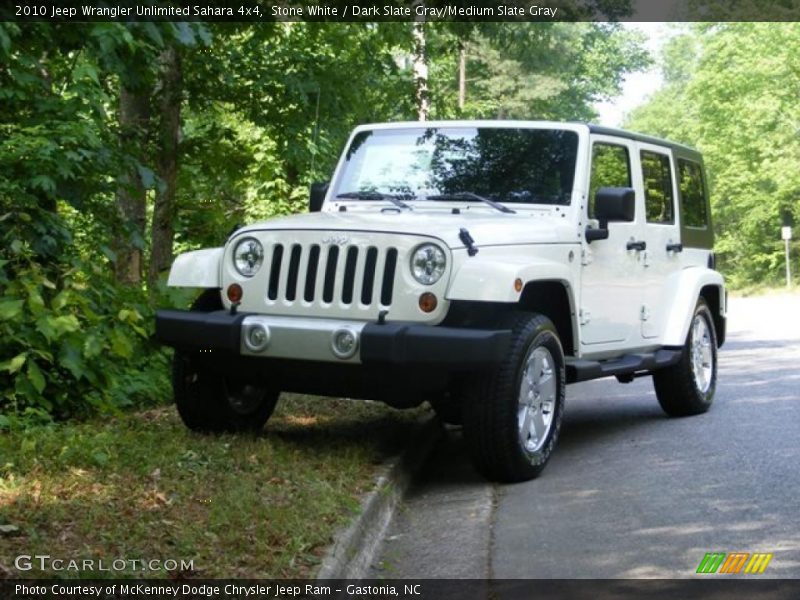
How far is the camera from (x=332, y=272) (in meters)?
6.85

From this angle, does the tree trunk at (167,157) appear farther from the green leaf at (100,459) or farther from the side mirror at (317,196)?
the green leaf at (100,459)

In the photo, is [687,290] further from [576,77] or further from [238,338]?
[576,77]

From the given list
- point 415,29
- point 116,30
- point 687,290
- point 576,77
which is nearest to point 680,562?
point 116,30

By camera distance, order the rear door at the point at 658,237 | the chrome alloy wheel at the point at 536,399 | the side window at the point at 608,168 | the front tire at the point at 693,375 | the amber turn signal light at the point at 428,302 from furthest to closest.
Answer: the front tire at the point at 693,375, the rear door at the point at 658,237, the side window at the point at 608,168, the chrome alloy wheel at the point at 536,399, the amber turn signal light at the point at 428,302

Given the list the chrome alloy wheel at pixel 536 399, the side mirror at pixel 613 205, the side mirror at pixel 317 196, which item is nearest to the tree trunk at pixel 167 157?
the side mirror at pixel 317 196

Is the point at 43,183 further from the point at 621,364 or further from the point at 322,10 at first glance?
the point at 322,10

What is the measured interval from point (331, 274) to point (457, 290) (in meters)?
0.76

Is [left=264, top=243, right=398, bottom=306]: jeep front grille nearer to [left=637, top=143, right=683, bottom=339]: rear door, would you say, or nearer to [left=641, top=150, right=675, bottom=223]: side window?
[left=637, top=143, right=683, bottom=339]: rear door

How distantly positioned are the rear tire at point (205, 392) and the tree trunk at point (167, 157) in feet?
19.9

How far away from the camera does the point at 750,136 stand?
52.7m

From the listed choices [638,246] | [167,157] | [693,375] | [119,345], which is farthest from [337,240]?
[167,157]

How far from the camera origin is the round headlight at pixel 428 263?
662 cm

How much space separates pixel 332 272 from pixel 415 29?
340 inches

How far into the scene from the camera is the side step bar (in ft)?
25.2
